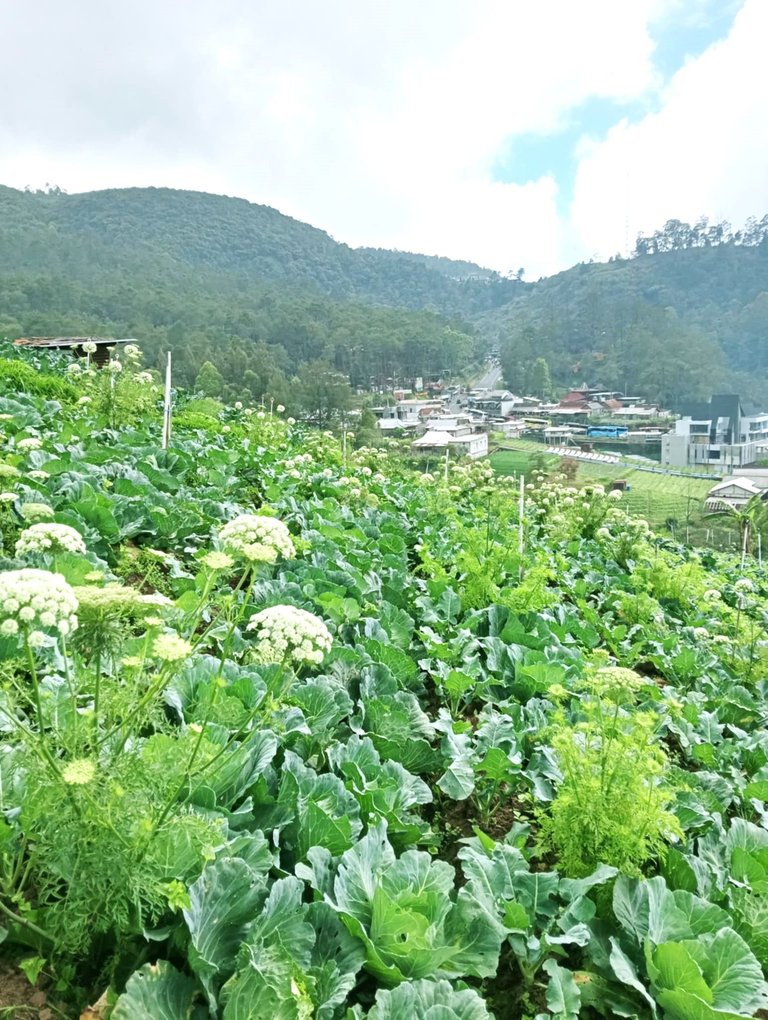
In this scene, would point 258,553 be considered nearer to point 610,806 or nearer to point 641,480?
point 610,806

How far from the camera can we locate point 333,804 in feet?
7.22

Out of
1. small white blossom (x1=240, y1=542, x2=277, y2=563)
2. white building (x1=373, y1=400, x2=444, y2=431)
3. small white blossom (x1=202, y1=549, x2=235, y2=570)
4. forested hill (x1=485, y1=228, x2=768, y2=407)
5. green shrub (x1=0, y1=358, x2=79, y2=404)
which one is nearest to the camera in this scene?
small white blossom (x1=202, y1=549, x2=235, y2=570)

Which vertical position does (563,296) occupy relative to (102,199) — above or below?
below

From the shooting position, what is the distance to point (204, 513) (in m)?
4.86

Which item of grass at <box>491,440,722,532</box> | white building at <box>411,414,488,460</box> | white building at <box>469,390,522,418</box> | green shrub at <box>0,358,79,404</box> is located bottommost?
grass at <box>491,440,722,532</box>

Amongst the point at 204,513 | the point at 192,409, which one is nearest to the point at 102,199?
the point at 192,409

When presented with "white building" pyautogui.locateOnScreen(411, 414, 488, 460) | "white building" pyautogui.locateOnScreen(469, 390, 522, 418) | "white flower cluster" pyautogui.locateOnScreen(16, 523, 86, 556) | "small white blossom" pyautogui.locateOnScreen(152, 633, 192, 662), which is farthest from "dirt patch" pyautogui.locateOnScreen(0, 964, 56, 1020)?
"white building" pyautogui.locateOnScreen(469, 390, 522, 418)

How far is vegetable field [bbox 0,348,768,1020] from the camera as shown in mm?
1571

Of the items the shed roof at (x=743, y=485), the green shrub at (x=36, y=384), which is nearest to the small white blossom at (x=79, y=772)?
the green shrub at (x=36, y=384)

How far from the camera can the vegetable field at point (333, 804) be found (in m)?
1.57

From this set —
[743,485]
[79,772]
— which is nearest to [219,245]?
[743,485]

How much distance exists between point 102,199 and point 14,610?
382 feet

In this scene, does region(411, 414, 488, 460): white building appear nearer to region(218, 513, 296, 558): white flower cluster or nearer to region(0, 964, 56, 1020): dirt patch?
region(218, 513, 296, 558): white flower cluster

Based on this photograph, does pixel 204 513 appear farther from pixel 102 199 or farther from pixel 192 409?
pixel 102 199
